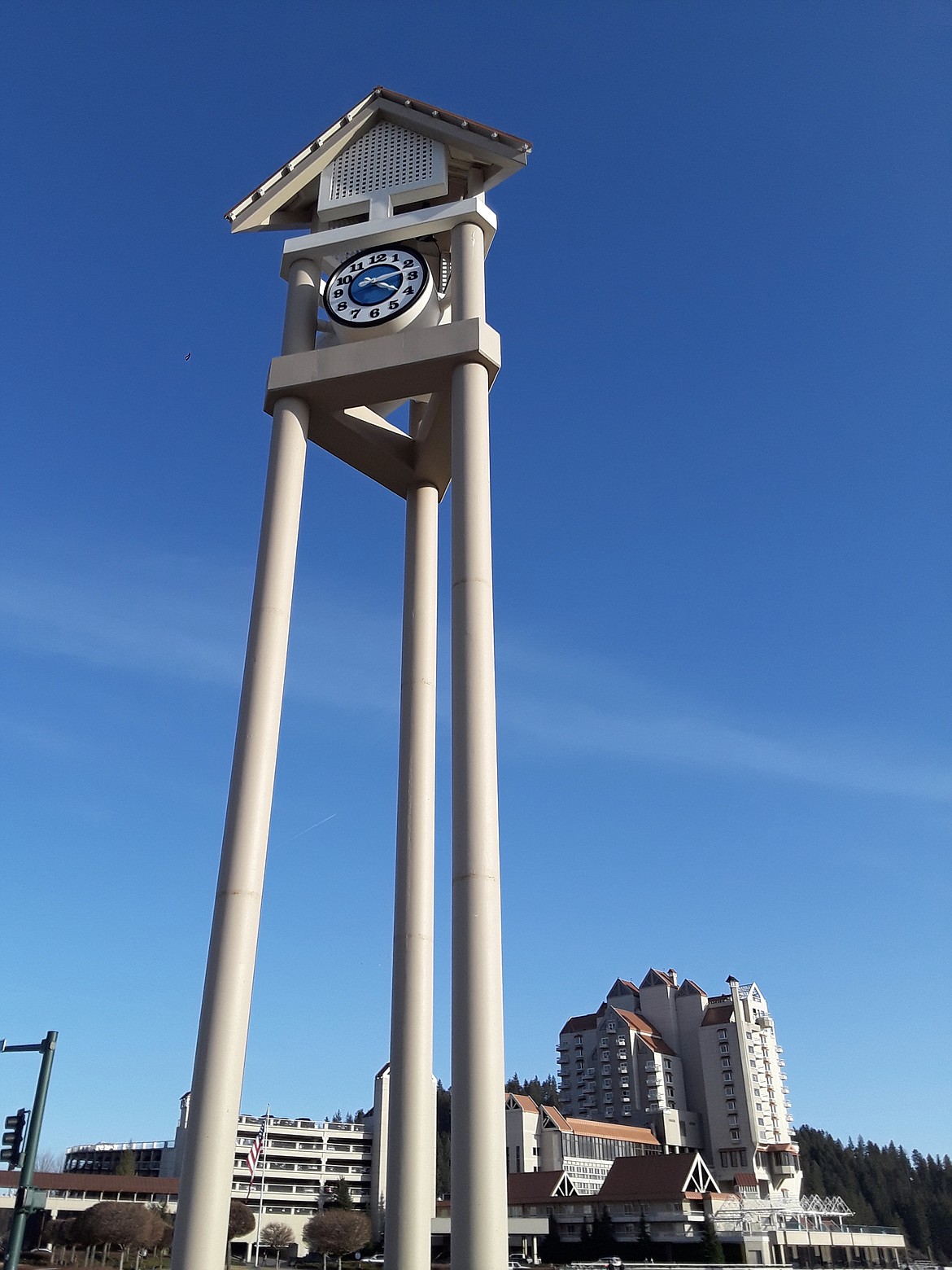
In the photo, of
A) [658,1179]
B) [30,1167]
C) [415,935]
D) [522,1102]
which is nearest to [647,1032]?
[522,1102]

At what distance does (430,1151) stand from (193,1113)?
484 centimetres

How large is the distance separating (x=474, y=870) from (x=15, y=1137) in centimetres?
856

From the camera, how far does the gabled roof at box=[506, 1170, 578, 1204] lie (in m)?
73.2

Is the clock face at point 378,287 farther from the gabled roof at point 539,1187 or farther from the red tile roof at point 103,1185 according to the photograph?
the red tile roof at point 103,1185

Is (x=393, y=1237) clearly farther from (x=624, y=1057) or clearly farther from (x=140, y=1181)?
(x=624, y=1057)

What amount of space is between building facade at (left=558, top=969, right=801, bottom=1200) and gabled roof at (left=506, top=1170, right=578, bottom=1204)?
21160mm

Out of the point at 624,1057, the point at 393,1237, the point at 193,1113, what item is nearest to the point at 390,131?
the point at 193,1113

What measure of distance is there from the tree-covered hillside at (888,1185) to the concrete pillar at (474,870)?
380ft

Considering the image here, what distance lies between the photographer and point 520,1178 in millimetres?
76625

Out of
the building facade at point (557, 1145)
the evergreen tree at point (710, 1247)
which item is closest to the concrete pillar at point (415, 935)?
the evergreen tree at point (710, 1247)

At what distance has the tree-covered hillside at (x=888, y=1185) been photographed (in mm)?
113500

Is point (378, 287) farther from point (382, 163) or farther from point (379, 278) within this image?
point (382, 163)

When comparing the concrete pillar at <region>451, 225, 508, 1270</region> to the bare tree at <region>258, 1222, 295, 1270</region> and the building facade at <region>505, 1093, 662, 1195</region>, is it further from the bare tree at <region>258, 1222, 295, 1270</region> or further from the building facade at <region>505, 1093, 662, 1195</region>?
the building facade at <region>505, 1093, 662, 1195</region>

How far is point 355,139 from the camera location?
72.8ft
